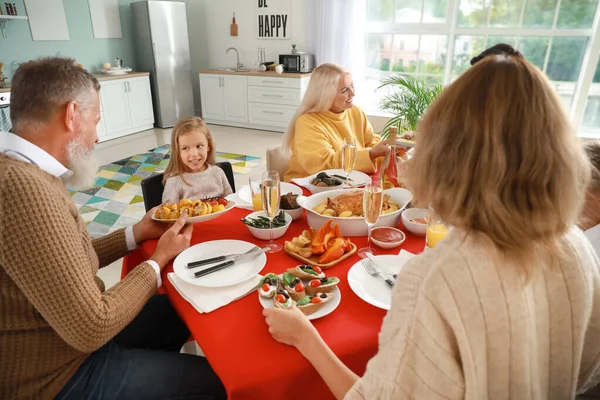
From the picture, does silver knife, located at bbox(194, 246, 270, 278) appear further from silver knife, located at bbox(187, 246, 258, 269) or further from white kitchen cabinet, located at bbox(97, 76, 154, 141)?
white kitchen cabinet, located at bbox(97, 76, 154, 141)

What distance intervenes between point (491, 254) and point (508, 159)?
15 centimetres

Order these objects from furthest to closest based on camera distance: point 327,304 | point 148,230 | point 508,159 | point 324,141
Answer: point 324,141
point 148,230
point 327,304
point 508,159

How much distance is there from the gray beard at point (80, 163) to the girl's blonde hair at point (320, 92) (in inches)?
49.6

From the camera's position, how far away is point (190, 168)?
2008 millimetres

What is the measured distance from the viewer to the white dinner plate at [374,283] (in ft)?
3.24

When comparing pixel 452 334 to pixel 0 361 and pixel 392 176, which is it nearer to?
pixel 0 361

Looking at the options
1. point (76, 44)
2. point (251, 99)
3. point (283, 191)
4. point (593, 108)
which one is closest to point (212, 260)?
point (283, 191)

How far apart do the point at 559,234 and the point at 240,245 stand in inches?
34.0

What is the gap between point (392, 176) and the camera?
173cm

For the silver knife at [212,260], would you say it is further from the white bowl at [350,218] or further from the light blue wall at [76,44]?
the light blue wall at [76,44]

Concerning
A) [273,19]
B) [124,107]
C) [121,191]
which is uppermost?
[273,19]

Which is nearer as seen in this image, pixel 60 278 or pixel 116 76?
pixel 60 278

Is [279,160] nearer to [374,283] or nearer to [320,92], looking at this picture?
[320,92]

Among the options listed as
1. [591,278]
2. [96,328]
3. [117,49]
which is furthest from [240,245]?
[117,49]
